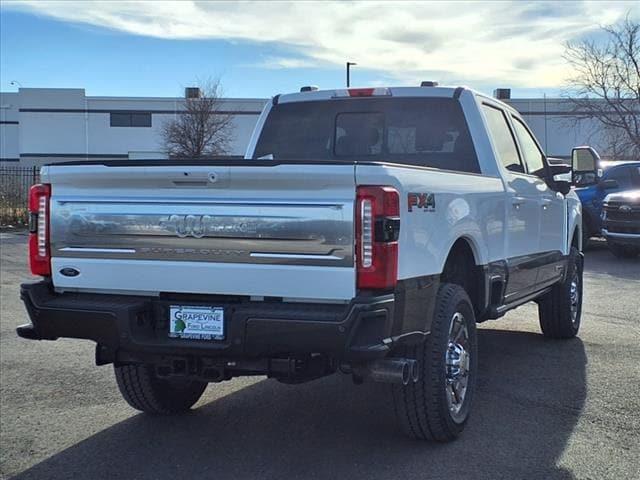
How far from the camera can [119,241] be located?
416cm

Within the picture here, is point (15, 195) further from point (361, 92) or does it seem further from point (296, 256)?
point (296, 256)

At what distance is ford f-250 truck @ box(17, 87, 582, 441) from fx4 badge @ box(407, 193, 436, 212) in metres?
0.01

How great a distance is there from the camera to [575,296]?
7719 millimetres

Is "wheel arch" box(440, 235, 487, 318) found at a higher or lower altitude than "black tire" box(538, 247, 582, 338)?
higher

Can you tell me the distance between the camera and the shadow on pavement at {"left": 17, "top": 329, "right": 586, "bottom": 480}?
4.25m

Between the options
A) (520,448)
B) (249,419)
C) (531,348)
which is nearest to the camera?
(520,448)

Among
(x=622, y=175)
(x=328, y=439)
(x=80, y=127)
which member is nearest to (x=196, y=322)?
(x=328, y=439)

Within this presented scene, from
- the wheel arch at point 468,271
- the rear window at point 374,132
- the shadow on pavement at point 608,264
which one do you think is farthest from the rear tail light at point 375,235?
the shadow on pavement at point 608,264

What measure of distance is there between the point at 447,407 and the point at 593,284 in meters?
7.98

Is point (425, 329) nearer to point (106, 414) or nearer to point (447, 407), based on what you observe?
point (447, 407)

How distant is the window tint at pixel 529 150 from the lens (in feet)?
21.5

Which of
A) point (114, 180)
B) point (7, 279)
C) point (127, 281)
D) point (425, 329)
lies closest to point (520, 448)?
point (425, 329)

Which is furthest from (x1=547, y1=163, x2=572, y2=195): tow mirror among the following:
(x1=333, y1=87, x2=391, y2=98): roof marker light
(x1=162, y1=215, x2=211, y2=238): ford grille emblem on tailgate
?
(x1=162, y1=215, x2=211, y2=238): ford grille emblem on tailgate

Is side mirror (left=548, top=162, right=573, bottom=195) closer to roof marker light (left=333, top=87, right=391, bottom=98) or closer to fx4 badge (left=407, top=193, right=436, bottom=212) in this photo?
roof marker light (left=333, top=87, right=391, bottom=98)
